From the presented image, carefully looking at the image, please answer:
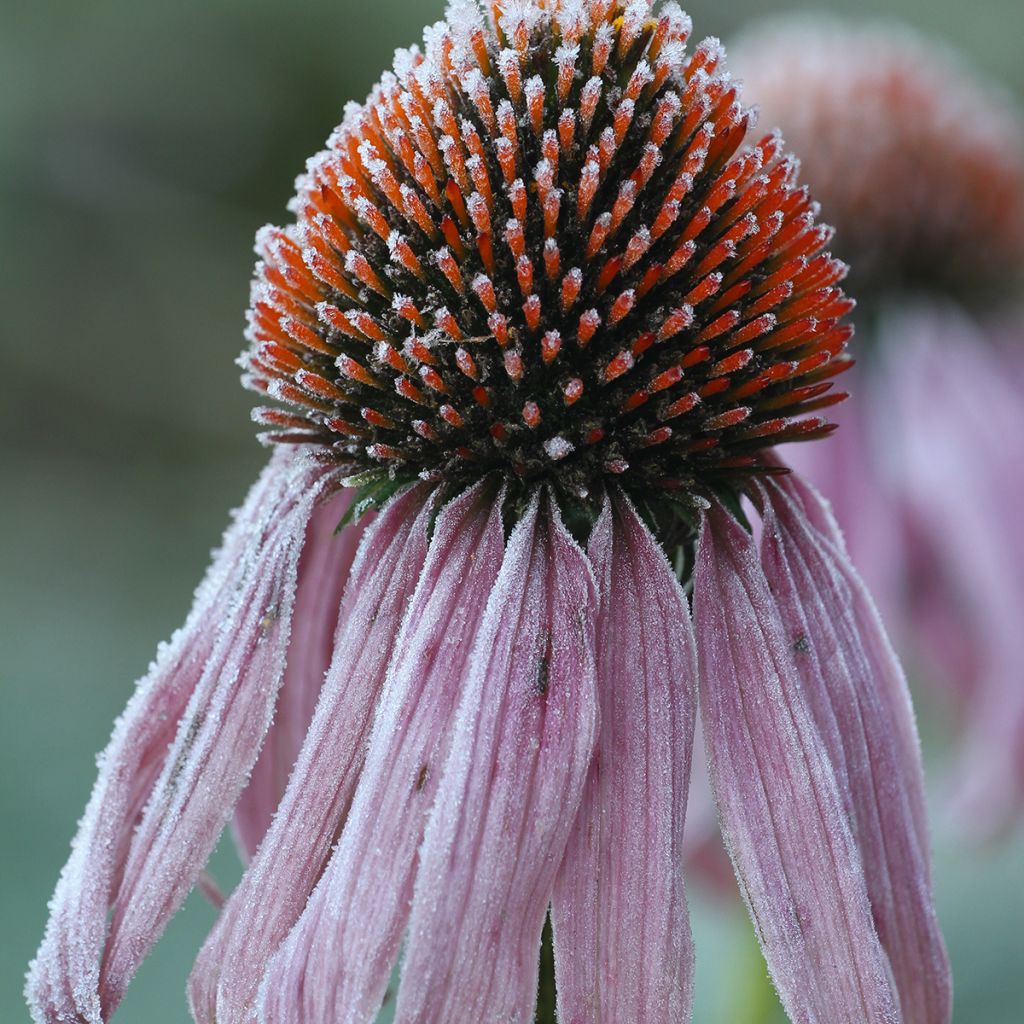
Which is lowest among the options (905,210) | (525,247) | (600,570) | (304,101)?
(600,570)

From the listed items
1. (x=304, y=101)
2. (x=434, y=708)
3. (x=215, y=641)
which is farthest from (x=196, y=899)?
(x=304, y=101)

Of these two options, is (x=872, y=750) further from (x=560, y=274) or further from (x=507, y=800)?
(x=560, y=274)

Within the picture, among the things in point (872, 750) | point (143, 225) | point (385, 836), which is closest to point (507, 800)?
point (385, 836)

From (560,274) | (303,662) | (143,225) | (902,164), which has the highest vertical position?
(143,225)

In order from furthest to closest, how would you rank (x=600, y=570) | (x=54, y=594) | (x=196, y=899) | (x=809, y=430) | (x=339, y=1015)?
(x=54, y=594)
(x=196, y=899)
(x=809, y=430)
(x=600, y=570)
(x=339, y=1015)

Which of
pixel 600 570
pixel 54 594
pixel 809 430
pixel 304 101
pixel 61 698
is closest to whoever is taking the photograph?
pixel 600 570

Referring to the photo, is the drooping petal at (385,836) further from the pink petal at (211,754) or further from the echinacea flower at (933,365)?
the echinacea flower at (933,365)

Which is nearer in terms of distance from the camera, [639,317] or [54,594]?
[639,317]

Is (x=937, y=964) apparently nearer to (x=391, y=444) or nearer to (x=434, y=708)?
(x=434, y=708)
